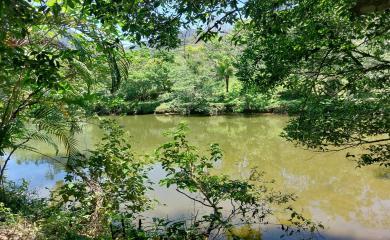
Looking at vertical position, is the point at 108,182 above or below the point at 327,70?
below

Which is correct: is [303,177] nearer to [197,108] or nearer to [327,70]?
[327,70]

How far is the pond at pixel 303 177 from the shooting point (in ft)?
23.0

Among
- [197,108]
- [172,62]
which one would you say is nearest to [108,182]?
[172,62]

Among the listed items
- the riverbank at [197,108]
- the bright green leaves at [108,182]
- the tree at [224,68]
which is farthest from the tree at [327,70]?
the tree at [224,68]

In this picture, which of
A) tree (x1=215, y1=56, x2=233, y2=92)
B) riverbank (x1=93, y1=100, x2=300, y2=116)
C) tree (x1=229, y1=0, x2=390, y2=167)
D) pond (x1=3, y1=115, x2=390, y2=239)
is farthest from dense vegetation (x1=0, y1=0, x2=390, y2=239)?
tree (x1=215, y1=56, x2=233, y2=92)

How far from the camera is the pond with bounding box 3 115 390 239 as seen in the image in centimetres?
702

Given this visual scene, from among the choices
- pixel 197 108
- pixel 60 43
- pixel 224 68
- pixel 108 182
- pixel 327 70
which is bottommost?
pixel 108 182

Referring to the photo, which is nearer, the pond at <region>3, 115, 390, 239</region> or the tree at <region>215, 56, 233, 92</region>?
the pond at <region>3, 115, 390, 239</region>

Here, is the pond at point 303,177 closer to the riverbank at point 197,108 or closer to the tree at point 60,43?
the tree at point 60,43

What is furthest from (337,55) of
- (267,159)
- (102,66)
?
(267,159)

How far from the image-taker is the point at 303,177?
966cm

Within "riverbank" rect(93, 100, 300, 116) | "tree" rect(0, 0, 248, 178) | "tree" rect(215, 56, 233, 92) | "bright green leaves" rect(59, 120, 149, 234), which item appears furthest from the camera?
"tree" rect(215, 56, 233, 92)

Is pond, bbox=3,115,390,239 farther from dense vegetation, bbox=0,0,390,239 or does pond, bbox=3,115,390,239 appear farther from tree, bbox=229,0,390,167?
tree, bbox=229,0,390,167

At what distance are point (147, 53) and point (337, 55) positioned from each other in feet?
7.28
